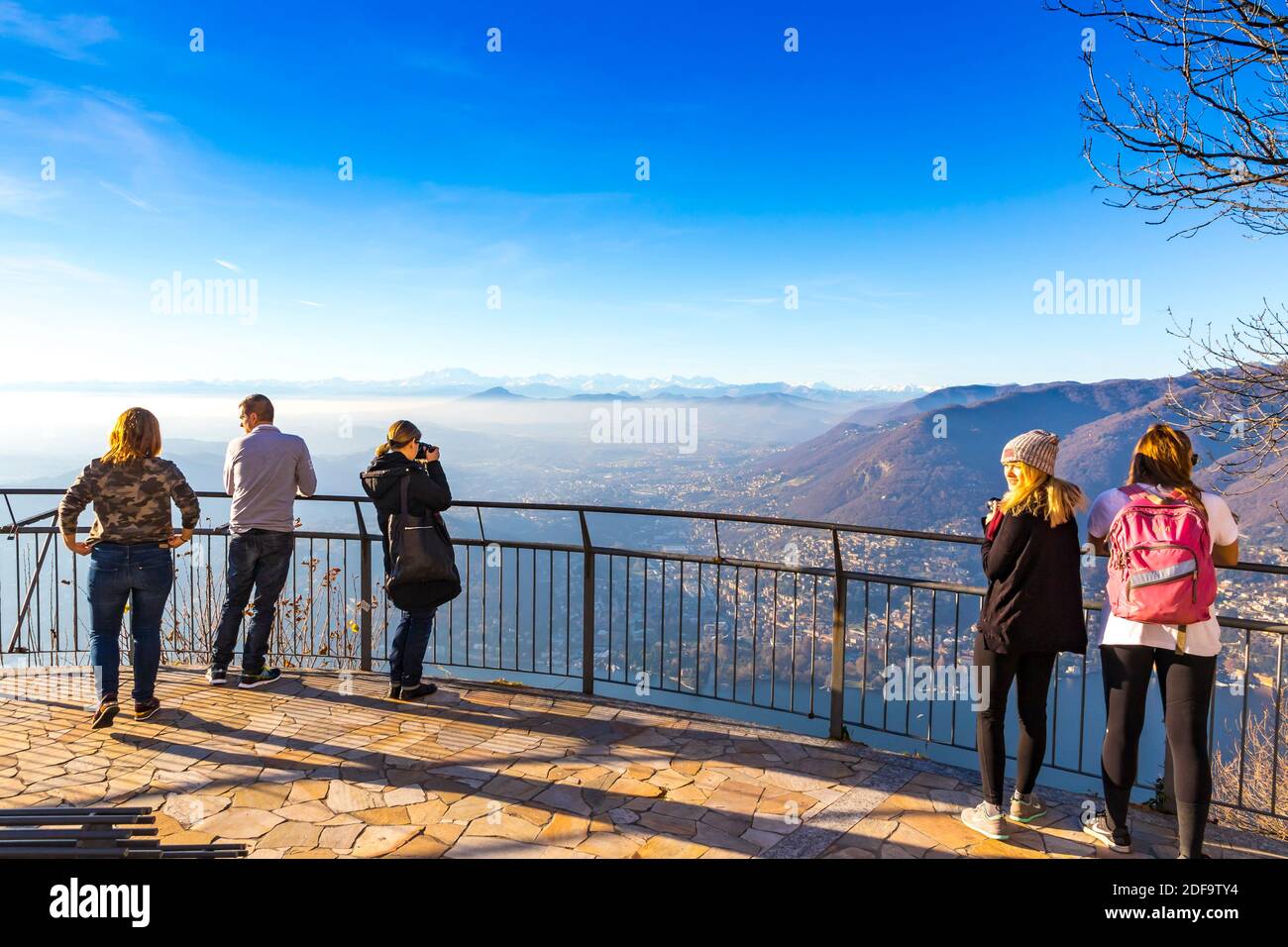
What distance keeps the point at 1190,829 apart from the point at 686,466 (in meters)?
168

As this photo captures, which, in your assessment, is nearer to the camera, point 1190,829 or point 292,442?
point 1190,829

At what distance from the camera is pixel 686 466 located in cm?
17138

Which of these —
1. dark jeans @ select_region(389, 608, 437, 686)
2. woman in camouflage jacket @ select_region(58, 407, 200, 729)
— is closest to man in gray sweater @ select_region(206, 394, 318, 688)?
woman in camouflage jacket @ select_region(58, 407, 200, 729)

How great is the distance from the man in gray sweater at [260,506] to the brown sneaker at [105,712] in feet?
2.87

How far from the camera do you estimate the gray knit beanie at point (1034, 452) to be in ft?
11.9

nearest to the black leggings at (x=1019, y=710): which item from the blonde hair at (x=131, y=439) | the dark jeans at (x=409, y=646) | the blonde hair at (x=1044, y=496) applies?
the blonde hair at (x=1044, y=496)

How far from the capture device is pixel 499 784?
4.45 meters

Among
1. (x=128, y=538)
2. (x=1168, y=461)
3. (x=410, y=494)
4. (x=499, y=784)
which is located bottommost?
(x=499, y=784)

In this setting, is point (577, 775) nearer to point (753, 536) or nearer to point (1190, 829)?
point (1190, 829)

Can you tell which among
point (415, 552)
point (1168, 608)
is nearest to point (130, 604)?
point (415, 552)

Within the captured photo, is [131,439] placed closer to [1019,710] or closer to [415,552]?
[415,552]

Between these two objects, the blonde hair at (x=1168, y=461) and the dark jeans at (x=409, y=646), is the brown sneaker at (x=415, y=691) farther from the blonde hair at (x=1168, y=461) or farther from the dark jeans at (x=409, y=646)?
the blonde hair at (x=1168, y=461)

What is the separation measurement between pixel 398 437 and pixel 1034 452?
400 centimetres

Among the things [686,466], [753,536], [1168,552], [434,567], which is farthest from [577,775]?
[686,466]
